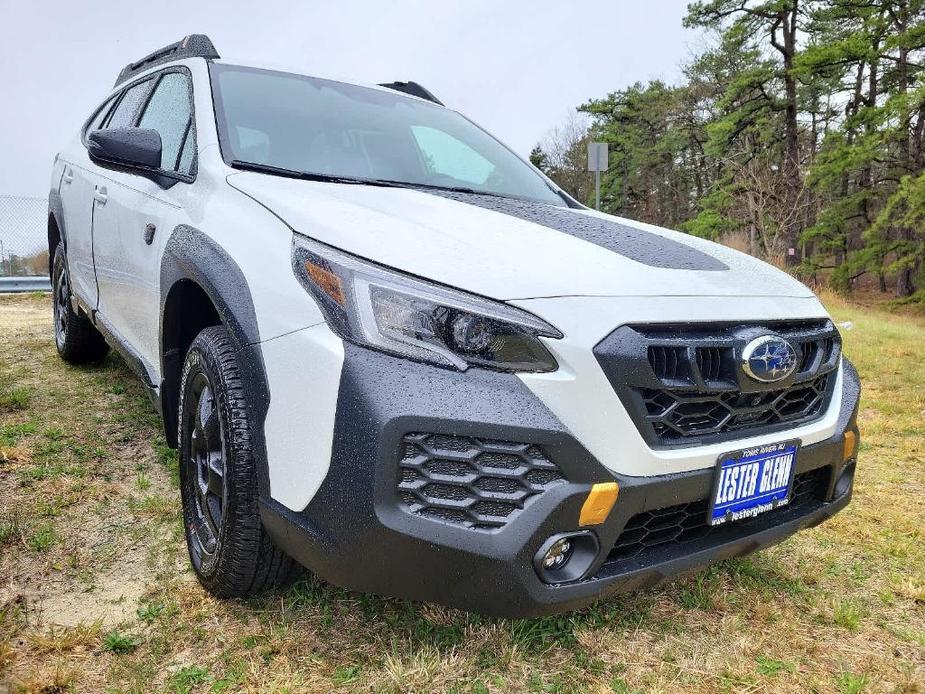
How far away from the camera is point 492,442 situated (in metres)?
1.39

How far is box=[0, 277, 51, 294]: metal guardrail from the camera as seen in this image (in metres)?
8.73

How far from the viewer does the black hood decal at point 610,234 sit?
6.12 ft

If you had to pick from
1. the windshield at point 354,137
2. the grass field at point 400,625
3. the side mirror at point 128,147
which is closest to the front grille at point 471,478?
the grass field at point 400,625

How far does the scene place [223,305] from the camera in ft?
5.75

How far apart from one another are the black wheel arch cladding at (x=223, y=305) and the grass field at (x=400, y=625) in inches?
19.2

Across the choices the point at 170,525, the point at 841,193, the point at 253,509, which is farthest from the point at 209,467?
the point at 841,193

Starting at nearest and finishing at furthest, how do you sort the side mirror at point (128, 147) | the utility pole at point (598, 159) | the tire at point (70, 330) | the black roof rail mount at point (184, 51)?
the side mirror at point (128, 147), the black roof rail mount at point (184, 51), the tire at point (70, 330), the utility pole at point (598, 159)

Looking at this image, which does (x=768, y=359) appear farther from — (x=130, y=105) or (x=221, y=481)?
(x=130, y=105)

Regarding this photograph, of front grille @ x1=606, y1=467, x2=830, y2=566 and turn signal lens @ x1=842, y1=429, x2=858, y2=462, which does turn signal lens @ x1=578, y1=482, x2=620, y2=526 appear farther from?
turn signal lens @ x1=842, y1=429, x2=858, y2=462

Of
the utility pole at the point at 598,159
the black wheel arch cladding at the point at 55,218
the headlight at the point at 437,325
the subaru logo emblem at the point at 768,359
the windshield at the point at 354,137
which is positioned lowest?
the subaru logo emblem at the point at 768,359

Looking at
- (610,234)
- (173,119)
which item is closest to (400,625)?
(610,234)

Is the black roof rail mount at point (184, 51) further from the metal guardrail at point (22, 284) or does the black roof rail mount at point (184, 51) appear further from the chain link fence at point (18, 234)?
the chain link fence at point (18, 234)

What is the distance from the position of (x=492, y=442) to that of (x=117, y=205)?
2.16 meters

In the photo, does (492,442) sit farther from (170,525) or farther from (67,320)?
(67,320)
